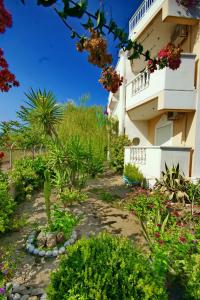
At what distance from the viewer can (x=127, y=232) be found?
507cm

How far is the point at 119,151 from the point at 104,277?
1062 centimetres

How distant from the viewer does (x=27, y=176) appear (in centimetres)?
825

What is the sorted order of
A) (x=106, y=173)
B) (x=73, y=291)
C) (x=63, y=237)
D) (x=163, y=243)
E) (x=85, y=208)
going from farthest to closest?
(x=106, y=173), (x=85, y=208), (x=63, y=237), (x=163, y=243), (x=73, y=291)

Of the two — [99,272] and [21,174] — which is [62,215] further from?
[21,174]

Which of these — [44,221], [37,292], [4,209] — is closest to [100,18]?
[37,292]

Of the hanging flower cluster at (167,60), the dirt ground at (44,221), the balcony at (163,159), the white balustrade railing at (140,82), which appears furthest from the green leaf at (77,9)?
the white balustrade railing at (140,82)

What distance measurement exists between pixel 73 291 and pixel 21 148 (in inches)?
378

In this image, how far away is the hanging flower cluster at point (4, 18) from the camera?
1.33 meters

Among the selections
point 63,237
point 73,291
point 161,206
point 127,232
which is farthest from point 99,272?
point 161,206

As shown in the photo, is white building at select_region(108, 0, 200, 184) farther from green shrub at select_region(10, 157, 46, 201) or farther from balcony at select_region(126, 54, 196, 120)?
green shrub at select_region(10, 157, 46, 201)

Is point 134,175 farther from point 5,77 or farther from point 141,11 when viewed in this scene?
point 141,11

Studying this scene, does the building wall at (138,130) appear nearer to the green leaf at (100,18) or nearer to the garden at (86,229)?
the garden at (86,229)

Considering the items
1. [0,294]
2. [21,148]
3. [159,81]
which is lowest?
[0,294]

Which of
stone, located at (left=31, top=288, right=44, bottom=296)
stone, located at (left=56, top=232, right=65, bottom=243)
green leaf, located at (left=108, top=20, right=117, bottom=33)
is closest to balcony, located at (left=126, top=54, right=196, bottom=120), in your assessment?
stone, located at (left=56, top=232, right=65, bottom=243)
